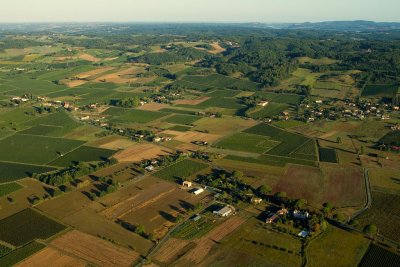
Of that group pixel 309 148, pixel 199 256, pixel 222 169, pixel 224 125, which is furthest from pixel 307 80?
pixel 199 256

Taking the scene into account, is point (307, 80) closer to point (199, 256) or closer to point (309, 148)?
point (309, 148)

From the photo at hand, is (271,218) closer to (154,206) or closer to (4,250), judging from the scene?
(154,206)

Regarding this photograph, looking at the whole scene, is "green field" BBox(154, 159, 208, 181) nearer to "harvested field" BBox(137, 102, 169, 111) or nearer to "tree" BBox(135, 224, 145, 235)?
"tree" BBox(135, 224, 145, 235)

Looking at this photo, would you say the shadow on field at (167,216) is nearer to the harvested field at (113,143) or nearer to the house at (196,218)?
the house at (196,218)

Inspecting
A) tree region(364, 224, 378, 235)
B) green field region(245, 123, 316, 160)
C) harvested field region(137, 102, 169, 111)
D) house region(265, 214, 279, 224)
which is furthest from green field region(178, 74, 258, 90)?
tree region(364, 224, 378, 235)

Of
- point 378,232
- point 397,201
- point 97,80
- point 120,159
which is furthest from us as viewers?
point 97,80

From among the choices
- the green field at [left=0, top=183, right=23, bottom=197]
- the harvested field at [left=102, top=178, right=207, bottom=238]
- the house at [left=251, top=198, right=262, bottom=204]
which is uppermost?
the house at [left=251, top=198, right=262, bottom=204]
